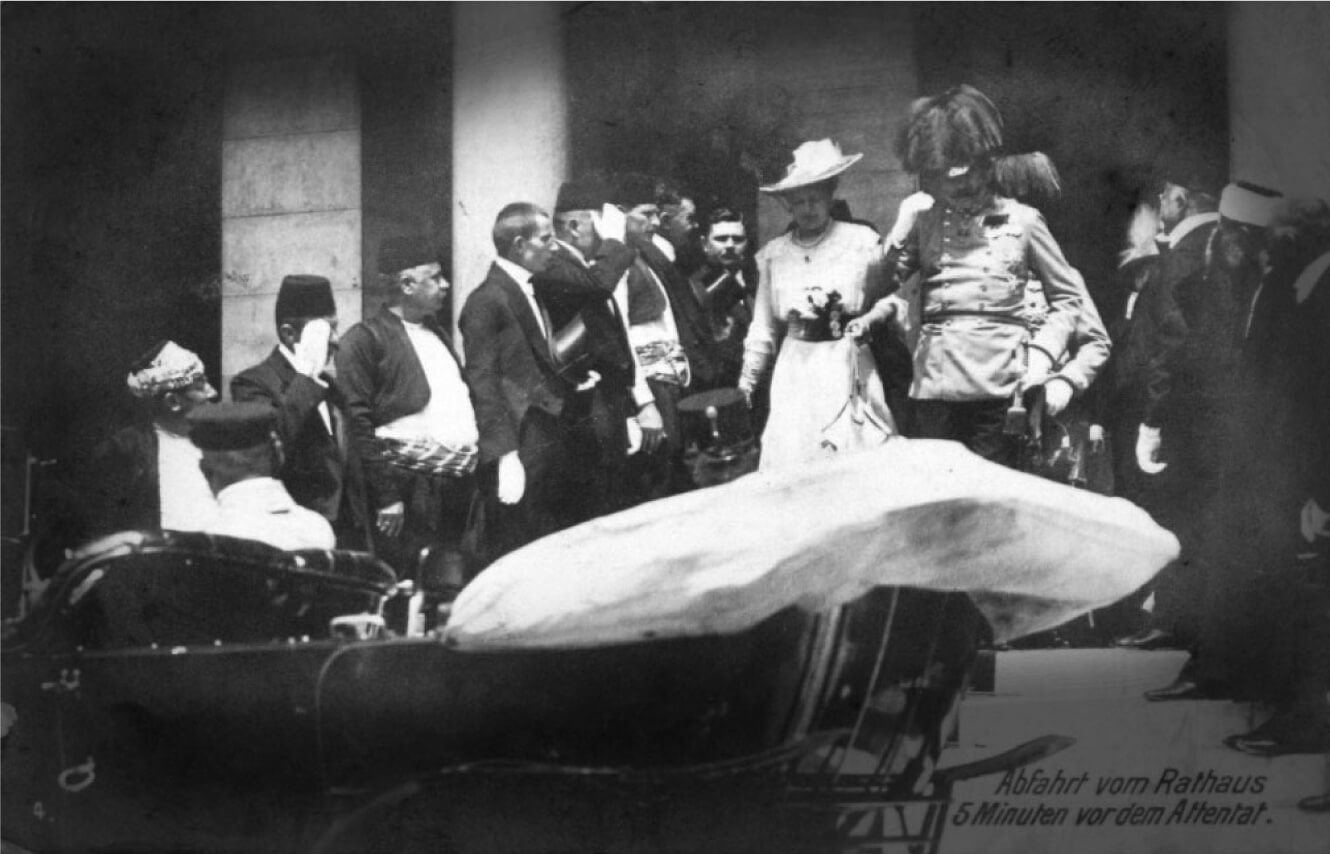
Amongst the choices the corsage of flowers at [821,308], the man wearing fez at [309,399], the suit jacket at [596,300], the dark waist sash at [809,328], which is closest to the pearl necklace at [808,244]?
the corsage of flowers at [821,308]

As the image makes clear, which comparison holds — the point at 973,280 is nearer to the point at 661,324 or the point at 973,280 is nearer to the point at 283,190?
the point at 661,324

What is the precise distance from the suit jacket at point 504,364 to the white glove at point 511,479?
0.04 metres

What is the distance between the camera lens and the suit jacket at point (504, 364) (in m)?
6.21

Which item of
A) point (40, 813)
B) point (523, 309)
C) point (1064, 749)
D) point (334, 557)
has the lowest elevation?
point (40, 813)

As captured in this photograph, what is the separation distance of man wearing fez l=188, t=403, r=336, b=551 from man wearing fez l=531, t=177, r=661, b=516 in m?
1.27

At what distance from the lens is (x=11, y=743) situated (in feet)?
20.9


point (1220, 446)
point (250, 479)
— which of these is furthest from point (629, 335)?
point (1220, 446)

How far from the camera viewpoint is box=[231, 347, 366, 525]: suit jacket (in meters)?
6.26

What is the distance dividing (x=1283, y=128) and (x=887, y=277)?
176 centimetres

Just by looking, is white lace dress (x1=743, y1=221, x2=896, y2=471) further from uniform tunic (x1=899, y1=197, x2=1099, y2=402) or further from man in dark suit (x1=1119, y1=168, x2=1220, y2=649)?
man in dark suit (x1=1119, y1=168, x2=1220, y2=649)

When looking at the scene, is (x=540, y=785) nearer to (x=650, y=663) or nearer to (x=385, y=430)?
(x=650, y=663)

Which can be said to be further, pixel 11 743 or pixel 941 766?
pixel 11 743

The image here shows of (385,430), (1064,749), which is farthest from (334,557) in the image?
(1064,749)

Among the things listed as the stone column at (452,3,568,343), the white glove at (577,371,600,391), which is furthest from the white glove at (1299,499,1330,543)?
the stone column at (452,3,568,343)
